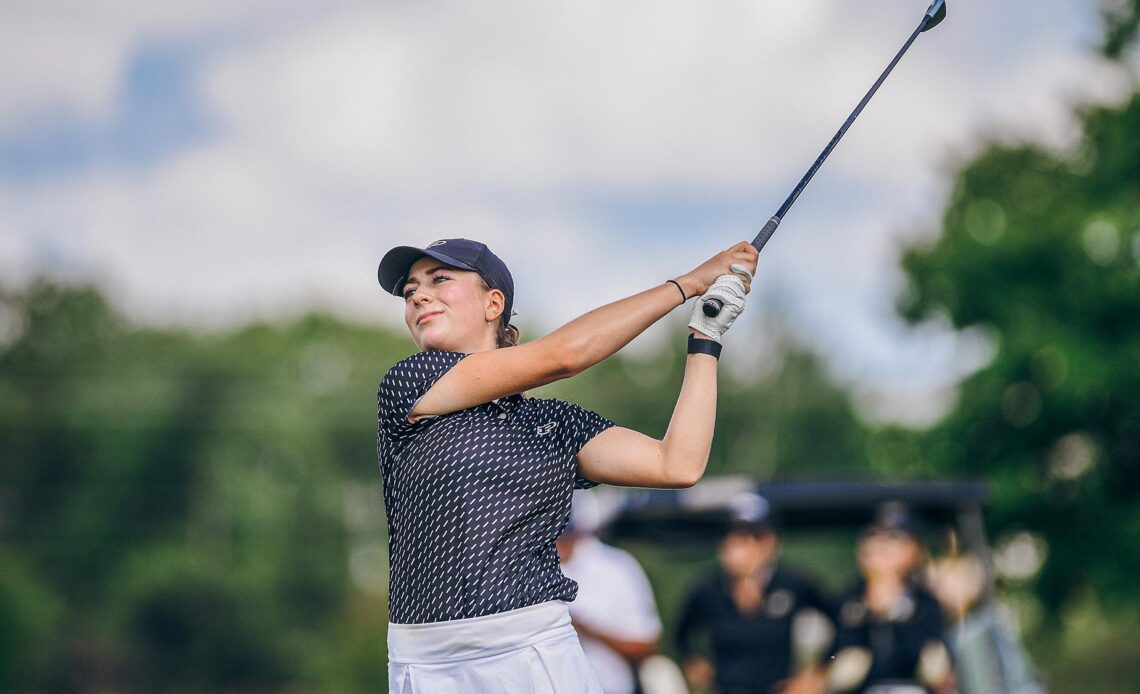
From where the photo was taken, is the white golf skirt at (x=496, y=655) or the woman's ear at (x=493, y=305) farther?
the woman's ear at (x=493, y=305)

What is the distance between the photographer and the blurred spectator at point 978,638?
8.08 meters

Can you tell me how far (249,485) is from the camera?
143 feet

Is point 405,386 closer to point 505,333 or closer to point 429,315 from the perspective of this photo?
point 429,315

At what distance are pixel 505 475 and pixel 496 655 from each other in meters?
0.41

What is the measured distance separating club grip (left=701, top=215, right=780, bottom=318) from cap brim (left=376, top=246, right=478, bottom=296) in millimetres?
636

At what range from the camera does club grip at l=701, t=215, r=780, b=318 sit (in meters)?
3.37

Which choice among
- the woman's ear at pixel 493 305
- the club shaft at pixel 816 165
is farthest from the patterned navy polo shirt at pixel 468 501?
the club shaft at pixel 816 165

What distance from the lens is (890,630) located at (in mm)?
7801

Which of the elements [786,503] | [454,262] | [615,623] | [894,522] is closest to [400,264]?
[454,262]

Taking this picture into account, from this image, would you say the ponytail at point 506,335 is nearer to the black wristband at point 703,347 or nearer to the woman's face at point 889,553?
the black wristband at point 703,347

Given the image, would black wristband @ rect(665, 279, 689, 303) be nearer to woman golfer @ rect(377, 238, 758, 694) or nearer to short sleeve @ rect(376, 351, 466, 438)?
woman golfer @ rect(377, 238, 758, 694)

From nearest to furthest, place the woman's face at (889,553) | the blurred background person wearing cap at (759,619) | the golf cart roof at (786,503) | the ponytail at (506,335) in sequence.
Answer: the ponytail at (506,335) < the woman's face at (889,553) < the blurred background person wearing cap at (759,619) < the golf cart roof at (786,503)

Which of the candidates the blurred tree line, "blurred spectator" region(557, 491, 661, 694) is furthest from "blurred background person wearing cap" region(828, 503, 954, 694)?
the blurred tree line

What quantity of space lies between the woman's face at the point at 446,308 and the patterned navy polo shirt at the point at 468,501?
0.11 meters
